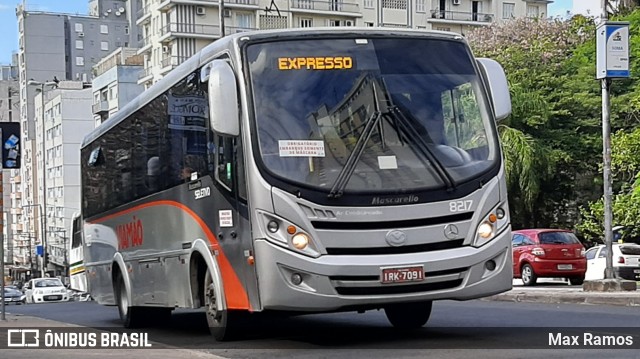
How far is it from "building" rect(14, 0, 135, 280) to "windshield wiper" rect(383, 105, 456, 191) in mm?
104721

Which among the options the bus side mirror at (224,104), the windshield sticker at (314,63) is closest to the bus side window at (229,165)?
the bus side mirror at (224,104)

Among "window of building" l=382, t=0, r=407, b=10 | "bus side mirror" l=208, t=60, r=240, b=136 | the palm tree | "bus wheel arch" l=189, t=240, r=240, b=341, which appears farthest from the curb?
"window of building" l=382, t=0, r=407, b=10

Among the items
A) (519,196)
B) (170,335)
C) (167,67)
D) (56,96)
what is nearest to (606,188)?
(170,335)

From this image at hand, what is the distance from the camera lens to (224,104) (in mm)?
10344

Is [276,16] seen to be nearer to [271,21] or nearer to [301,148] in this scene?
[271,21]

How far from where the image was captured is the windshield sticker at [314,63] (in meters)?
10.6

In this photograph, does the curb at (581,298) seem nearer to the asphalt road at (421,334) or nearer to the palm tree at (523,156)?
the asphalt road at (421,334)

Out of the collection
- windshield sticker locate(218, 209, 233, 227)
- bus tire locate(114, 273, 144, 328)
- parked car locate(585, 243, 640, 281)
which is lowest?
parked car locate(585, 243, 640, 281)

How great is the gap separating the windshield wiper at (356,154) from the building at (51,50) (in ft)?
344

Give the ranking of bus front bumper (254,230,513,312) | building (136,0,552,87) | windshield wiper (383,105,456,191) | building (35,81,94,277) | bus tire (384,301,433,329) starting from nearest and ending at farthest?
bus front bumper (254,230,513,312) < windshield wiper (383,105,456,191) < bus tire (384,301,433,329) < building (136,0,552,87) < building (35,81,94,277)

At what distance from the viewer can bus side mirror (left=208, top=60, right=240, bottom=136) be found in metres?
10.4

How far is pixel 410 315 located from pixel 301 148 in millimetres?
3533

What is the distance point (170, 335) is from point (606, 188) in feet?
36.4

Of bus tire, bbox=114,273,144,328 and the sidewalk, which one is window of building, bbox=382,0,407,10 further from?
bus tire, bbox=114,273,144,328
